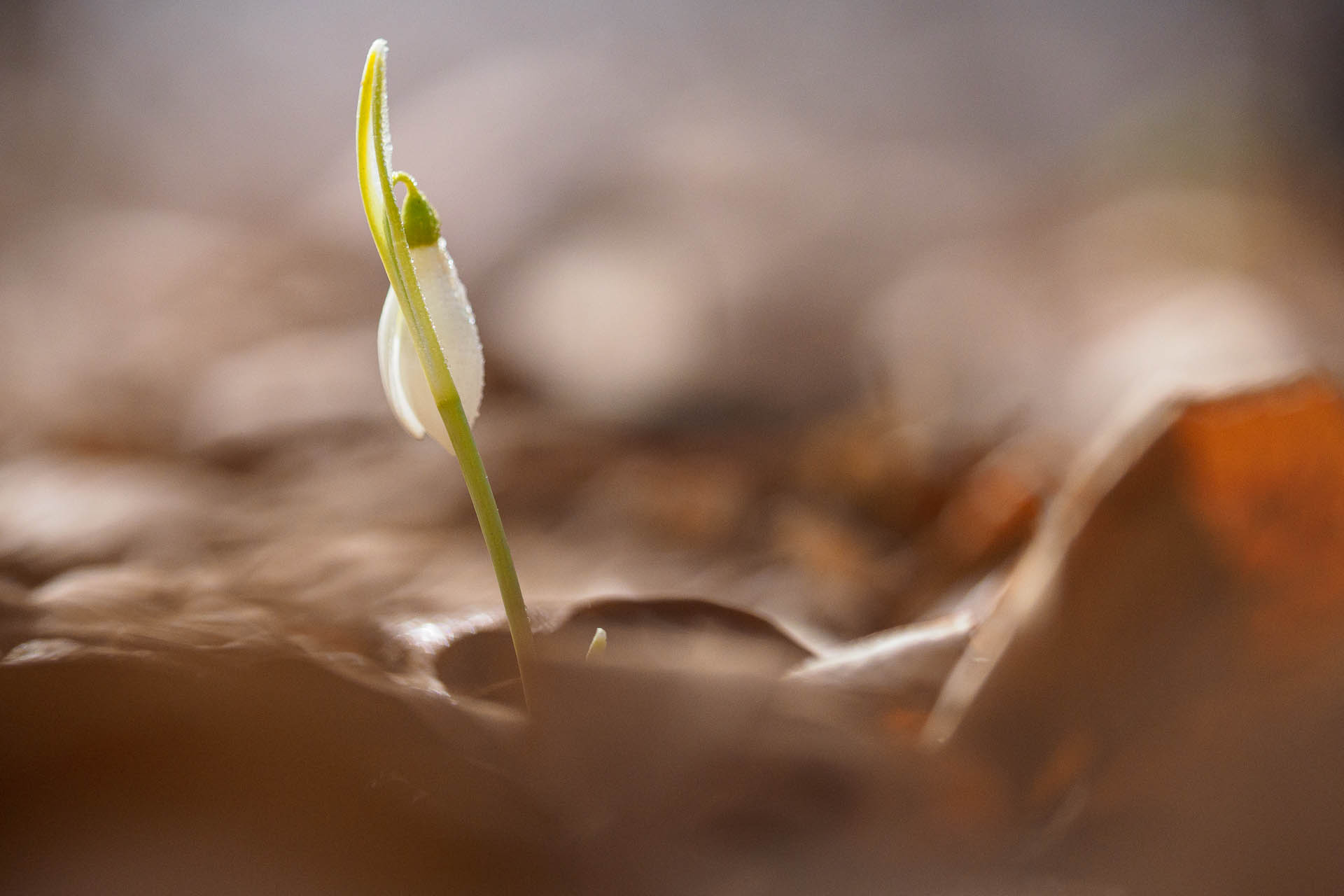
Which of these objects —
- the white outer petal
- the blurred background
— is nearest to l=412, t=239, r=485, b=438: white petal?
the white outer petal

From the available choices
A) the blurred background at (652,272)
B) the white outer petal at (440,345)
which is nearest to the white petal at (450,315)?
the white outer petal at (440,345)

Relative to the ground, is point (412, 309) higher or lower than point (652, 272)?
Result: lower

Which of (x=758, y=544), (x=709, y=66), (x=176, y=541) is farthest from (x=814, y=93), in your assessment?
(x=176, y=541)

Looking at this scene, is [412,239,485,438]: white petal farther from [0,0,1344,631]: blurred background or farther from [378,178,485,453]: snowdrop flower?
[0,0,1344,631]: blurred background

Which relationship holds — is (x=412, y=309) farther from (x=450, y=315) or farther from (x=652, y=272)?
(x=652, y=272)

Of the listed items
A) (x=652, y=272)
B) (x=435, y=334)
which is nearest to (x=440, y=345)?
(x=435, y=334)

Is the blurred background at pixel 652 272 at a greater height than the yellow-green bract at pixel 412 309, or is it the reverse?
the blurred background at pixel 652 272

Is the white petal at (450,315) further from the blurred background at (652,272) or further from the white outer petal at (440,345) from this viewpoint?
the blurred background at (652,272)
